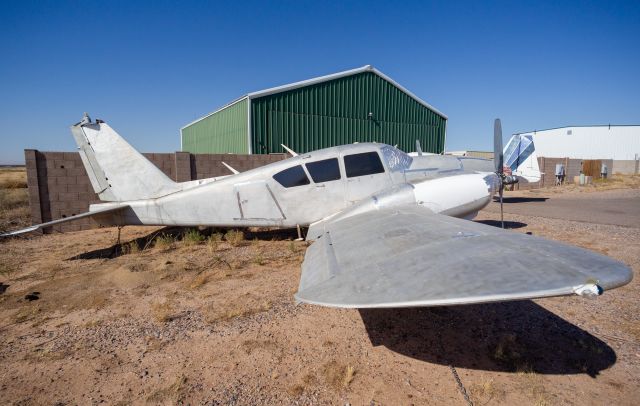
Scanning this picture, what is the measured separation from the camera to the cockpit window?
6320 millimetres

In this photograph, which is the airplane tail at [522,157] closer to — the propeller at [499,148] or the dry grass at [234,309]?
the propeller at [499,148]

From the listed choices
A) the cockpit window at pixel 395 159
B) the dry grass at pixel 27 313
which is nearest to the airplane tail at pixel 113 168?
the dry grass at pixel 27 313

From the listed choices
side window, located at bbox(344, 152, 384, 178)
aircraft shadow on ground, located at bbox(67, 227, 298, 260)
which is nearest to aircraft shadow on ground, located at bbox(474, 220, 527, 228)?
side window, located at bbox(344, 152, 384, 178)

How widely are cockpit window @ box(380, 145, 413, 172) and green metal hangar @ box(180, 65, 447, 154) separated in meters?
10.4

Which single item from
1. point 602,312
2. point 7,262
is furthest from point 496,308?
point 7,262

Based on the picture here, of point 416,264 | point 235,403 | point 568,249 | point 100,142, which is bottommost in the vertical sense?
point 235,403

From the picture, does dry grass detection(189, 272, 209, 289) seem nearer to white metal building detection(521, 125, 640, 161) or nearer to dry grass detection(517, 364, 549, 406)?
dry grass detection(517, 364, 549, 406)

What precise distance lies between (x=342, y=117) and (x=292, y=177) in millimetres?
12588

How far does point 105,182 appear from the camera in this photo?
6559 millimetres

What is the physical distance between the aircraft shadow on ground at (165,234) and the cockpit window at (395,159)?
10.8 ft

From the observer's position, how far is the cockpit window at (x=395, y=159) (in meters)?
6.32

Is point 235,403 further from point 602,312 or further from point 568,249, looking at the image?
point 602,312

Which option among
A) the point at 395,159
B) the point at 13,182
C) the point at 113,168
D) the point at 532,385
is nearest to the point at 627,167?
the point at 395,159

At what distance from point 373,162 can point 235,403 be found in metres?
4.88
